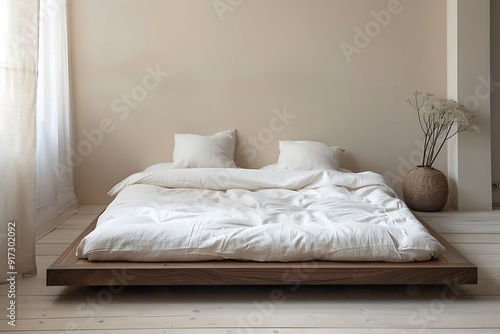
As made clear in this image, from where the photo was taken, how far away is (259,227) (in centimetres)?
282

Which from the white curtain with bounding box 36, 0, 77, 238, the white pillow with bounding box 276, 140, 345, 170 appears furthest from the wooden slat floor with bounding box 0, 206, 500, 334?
the white pillow with bounding box 276, 140, 345, 170

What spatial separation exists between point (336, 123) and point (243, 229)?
2475 millimetres

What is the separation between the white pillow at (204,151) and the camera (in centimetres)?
466

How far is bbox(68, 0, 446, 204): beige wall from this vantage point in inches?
195

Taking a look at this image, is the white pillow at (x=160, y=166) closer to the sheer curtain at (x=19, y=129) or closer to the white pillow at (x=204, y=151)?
the white pillow at (x=204, y=151)

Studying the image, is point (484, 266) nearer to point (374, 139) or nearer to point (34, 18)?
point (374, 139)

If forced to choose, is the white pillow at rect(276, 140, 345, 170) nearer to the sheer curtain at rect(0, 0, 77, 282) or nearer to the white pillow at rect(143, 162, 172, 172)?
the white pillow at rect(143, 162, 172, 172)

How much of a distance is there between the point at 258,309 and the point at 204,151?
91.3 inches

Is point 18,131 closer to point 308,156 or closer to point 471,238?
point 308,156

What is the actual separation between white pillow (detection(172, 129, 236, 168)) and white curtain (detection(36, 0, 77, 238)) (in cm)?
95

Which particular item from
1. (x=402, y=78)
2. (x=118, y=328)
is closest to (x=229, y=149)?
(x=402, y=78)

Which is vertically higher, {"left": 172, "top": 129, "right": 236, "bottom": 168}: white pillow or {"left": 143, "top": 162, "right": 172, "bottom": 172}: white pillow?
{"left": 172, "top": 129, "right": 236, "bottom": 168}: white pillow

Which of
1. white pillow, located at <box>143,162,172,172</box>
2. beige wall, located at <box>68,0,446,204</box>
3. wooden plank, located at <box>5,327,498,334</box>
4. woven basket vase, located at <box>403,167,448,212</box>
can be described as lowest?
wooden plank, located at <box>5,327,498,334</box>

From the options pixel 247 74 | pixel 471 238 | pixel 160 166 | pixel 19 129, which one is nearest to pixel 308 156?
pixel 247 74
